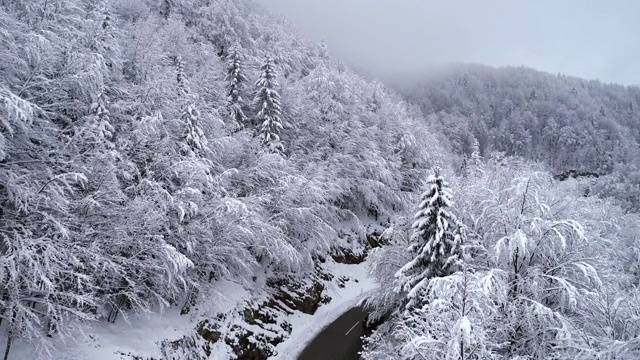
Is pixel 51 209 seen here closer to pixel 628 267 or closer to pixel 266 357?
pixel 266 357

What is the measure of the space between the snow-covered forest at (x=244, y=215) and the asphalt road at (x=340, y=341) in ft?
8.38

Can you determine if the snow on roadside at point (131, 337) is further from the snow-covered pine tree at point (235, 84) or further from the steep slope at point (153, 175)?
the snow-covered pine tree at point (235, 84)

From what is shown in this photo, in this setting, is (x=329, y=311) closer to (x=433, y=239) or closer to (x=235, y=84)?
(x=433, y=239)

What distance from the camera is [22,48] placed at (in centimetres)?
1234

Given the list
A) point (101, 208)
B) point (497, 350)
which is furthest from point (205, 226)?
point (497, 350)

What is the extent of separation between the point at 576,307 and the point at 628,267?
2014cm

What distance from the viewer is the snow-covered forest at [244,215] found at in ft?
34.5

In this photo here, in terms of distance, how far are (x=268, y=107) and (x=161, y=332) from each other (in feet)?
65.5

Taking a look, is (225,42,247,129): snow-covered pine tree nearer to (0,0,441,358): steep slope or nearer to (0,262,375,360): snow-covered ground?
(0,0,441,358): steep slope

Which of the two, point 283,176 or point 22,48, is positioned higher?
point 22,48

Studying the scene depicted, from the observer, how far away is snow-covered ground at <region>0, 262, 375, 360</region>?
12812mm

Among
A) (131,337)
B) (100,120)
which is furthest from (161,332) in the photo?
(100,120)

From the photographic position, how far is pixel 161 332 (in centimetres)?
1600

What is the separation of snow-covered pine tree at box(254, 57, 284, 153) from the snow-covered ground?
12504mm
